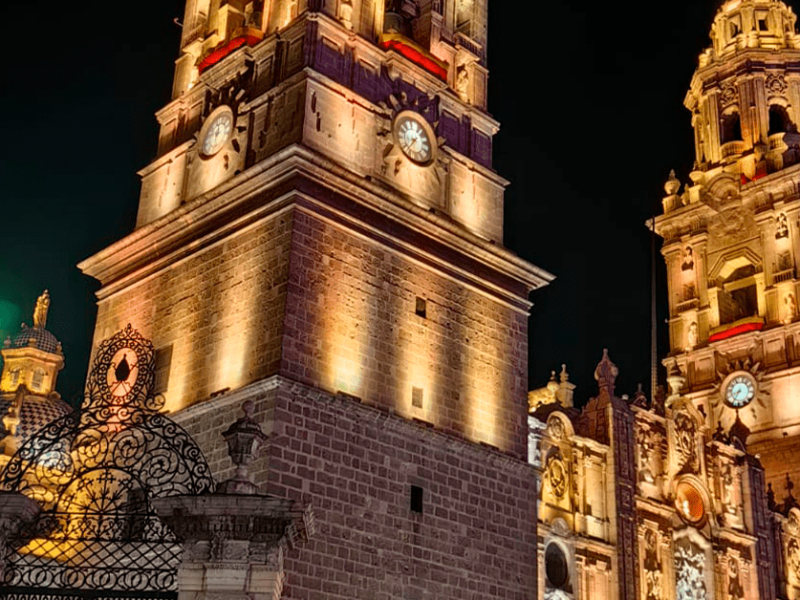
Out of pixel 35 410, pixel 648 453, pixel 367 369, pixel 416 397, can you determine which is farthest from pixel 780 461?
pixel 35 410

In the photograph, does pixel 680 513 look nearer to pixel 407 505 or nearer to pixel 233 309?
pixel 407 505

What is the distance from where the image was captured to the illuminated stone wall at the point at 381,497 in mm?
24484

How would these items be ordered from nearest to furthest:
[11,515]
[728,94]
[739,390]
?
[11,515]
[739,390]
[728,94]

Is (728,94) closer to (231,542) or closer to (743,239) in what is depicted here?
Result: (743,239)

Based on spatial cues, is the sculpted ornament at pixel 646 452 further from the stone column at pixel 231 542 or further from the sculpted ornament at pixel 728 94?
the stone column at pixel 231 542

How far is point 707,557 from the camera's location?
38312 mm

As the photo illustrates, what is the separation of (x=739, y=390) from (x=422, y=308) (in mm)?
23532

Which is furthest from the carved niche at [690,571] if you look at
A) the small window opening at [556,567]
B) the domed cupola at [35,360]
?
the domed cupola at [35,360]

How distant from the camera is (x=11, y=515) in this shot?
1684 cm

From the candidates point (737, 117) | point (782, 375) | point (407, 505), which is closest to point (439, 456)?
point (407, 505)

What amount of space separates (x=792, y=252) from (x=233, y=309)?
29343 mm

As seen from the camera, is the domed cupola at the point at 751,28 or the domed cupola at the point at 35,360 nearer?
the domed cupola at the point at 751,28

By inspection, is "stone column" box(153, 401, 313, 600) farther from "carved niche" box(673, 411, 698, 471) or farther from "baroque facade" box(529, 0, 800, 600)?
"carved niche" box(673, 411, 698, 471)

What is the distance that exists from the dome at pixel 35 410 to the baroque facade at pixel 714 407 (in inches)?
854
